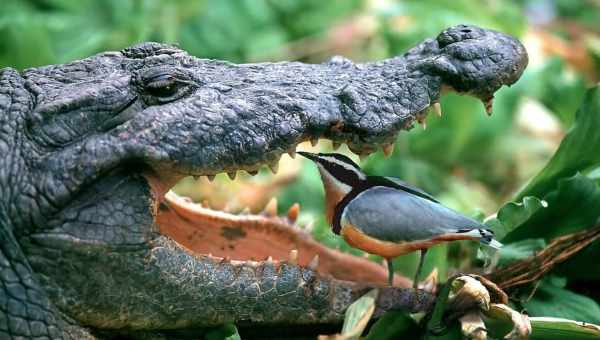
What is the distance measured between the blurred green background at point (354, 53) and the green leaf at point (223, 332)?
1.19m

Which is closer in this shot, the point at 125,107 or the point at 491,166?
the point at 125,107

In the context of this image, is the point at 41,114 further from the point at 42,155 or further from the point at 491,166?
the point at 491,166

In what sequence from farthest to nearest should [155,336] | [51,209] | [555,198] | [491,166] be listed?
[491,166]
[555,198]
[155,336]
[51,209]

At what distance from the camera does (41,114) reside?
193 cm

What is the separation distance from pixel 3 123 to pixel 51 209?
25 centimetres

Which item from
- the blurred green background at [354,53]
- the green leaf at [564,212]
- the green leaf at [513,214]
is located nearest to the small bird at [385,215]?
the green leaf at [513,214]

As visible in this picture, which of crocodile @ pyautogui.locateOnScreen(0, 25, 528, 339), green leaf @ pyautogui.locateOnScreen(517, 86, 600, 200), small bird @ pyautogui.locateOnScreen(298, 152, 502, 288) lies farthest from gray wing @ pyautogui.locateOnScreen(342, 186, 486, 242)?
green leaf @ pyautogui.locateOnScreen(517, 86, 600, 200)

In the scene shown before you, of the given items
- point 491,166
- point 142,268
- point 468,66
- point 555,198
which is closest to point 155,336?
point 142,268

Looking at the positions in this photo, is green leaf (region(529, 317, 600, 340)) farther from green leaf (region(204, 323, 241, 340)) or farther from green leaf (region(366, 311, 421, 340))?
green leaf (region(204, 323, 241, 340))

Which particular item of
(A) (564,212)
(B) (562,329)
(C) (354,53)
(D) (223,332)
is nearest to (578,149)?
(A) (564,212)

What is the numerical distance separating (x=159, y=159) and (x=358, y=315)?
604mm

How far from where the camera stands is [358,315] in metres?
2.01

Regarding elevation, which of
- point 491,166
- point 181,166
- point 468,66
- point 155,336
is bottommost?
point 155,336

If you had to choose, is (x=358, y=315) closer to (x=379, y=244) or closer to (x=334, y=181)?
(x=379, y=244)
